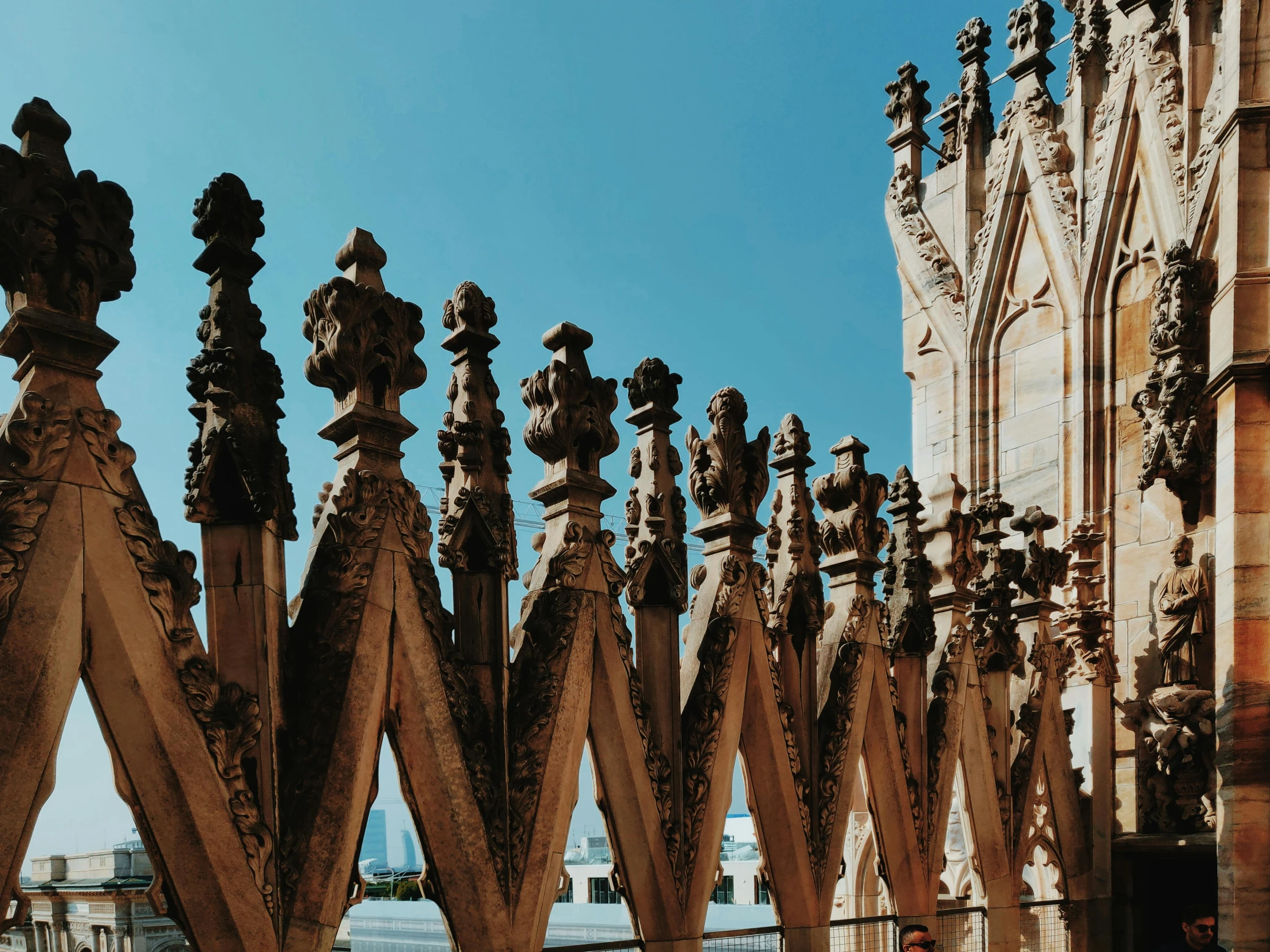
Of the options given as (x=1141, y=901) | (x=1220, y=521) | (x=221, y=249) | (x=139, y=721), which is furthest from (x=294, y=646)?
(x=1141, y=901)

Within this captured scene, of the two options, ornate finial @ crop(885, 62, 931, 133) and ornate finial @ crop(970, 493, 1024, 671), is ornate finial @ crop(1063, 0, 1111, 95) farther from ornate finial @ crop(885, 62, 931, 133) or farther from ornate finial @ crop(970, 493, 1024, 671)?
ornate finial @ crop(970, 493, 1024, 671)

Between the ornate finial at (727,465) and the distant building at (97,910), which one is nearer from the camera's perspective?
the distant building at (97,910)

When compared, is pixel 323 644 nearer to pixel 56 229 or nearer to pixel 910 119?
pixel 56 229

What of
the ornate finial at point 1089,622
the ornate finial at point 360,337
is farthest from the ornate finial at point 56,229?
the ornate finial at point 1089,622

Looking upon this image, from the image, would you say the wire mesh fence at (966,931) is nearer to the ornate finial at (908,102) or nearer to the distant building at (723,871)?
the distant building at (723,871)

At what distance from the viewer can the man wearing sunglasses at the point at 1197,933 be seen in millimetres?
7082

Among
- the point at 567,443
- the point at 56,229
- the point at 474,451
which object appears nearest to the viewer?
the point at 56,229

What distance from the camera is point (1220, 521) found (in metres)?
7.48

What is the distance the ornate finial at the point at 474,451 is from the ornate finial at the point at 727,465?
1.29 m

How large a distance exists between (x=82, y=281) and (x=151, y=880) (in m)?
1.96

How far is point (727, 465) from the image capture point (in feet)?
21.0

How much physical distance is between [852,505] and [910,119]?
272 inches

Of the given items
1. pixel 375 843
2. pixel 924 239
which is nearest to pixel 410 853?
pixel 375 843

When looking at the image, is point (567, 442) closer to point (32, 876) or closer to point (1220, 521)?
point (32, 876)
